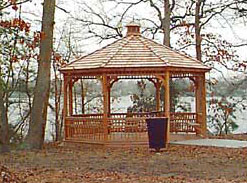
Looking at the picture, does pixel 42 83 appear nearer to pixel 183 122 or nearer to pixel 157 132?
pixel 157 132

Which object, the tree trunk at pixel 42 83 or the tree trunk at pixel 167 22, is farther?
the tree trunk at pixel 167 22

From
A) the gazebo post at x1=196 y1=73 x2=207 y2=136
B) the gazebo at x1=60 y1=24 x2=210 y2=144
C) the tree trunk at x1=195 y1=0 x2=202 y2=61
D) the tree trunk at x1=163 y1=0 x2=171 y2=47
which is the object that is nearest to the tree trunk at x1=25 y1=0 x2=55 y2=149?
the gazebo at x1=60 y1=24 x2=210 y2=144

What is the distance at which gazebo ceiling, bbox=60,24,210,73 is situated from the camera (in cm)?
1873

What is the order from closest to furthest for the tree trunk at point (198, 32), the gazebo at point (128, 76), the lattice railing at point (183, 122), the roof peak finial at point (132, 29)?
the gazebo at point (128, 76), the lattice railing at point (183, 122), the roof peak finial at point (132, 29), the tree trunk at point (198, 32)

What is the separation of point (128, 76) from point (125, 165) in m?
6.55

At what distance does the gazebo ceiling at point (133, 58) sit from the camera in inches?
738

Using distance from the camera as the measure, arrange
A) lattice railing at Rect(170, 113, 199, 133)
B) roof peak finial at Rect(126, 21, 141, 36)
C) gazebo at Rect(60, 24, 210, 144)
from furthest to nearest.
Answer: roof peak finial at Rect(126, 21, 141, 36), lattice railing at Rect(170, 113, 199, 133), gazebo at Rect(60, 24, 210, 144)

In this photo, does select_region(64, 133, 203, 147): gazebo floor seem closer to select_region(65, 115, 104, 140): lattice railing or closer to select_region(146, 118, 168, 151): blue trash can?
select_region(65, 115, 104, 140): lattice railing

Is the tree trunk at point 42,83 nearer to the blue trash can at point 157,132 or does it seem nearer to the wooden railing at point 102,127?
the wooden railing at point 102,127

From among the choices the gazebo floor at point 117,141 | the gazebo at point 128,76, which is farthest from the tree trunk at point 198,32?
the gazebo floor at point 117,141

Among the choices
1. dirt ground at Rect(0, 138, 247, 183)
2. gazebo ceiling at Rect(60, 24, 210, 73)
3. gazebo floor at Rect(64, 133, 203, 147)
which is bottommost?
dirt ground at Rect(0, 138, 247, 183)

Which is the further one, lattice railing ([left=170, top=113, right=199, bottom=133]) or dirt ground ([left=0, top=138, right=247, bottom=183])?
lattice railing ([left=170, top=113, right=199, bottom=133])

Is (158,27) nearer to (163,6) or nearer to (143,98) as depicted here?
(163,6)

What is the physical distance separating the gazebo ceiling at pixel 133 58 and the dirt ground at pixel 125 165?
8.83 ft
